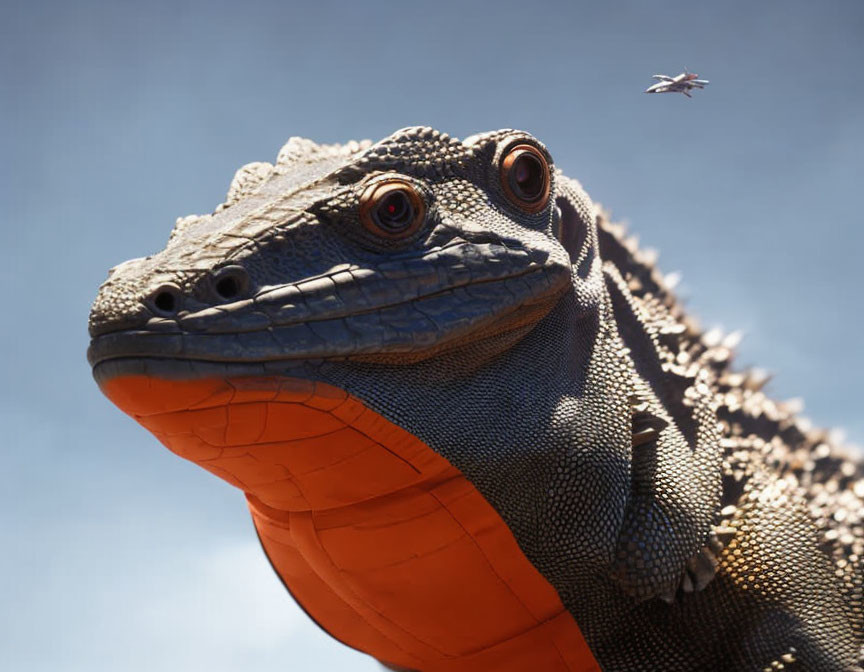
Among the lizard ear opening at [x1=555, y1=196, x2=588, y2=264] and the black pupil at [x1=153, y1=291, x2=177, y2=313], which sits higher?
the lizard ear opening at [x1=555, y1=196, x2=588, y2=264]

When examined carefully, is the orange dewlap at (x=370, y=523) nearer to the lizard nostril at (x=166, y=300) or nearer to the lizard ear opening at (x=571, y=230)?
the lizard nostril at (x=166, y=300)

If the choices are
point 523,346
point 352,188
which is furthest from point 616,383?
point 352,188

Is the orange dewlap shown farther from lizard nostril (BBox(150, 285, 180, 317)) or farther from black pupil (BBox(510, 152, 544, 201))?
black pupil (BBox(510, 152, 544, 201))

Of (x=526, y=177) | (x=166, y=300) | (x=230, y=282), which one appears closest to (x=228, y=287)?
(x=230, y=282)

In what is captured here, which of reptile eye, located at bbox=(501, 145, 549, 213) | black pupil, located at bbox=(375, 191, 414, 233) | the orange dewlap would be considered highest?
reptile eye, located at bbox=(501, 145, 549, 213)

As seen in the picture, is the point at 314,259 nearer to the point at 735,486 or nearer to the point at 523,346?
the point at 523,346

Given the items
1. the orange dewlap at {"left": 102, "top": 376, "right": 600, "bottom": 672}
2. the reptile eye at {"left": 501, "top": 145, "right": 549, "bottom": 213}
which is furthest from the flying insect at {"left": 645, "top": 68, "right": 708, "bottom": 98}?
the orange dewlap at {"left": 102, "top": 376, "right": 600, "bottom": 672}

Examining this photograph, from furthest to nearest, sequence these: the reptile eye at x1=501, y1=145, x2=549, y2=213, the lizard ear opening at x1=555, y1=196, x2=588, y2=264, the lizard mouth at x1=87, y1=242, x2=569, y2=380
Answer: the lizard ear opening at x1=555, y1=196, x2=588, y2=264
the reptile eye at x1=501, y1=145, x2=549, y2=213
the lizard mouth at x1=87, y1=242, x2=569, y2=380

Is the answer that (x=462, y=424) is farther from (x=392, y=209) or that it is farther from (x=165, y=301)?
(x=165, y=301)
